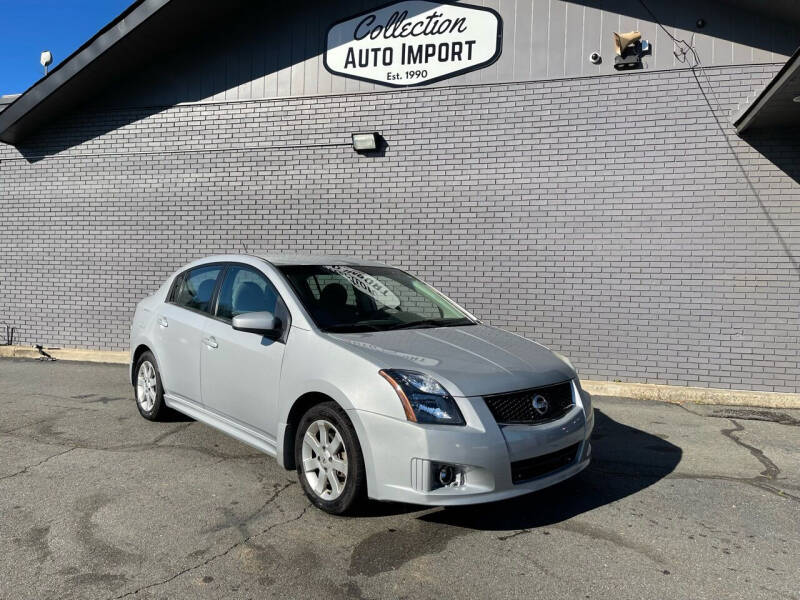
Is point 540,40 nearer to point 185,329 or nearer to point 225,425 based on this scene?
point 185,329

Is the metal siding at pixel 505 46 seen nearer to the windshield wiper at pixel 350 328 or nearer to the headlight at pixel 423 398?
the windshield wiper at pixel 350 328

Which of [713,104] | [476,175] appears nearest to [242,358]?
[476,175]

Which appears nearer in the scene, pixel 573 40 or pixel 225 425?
pixel 225 425

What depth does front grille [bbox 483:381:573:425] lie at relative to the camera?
337cm

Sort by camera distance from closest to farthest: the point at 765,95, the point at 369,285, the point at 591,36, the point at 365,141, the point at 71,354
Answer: the point at 369,285 → the point at 765,95 → the point at 591,36 → the point at 365,141 → the point at 71,354

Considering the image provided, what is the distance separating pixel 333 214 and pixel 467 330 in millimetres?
4770

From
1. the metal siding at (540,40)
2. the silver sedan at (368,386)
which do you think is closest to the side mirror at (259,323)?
the silver sedan at (368,386)

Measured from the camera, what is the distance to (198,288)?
205 inches

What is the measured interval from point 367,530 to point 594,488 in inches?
65.5

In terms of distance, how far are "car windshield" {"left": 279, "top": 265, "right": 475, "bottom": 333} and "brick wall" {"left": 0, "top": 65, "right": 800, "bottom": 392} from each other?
332cm

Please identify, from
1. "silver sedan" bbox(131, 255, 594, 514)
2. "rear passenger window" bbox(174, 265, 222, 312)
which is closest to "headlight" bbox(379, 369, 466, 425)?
"silver sedan" bbox(131, 255, 594, 514)

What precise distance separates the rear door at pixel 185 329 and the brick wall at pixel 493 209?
3.55 meters

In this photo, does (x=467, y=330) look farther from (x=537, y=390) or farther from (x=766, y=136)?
(x=766, y=136)

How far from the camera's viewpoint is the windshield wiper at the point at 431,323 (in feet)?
14.0
